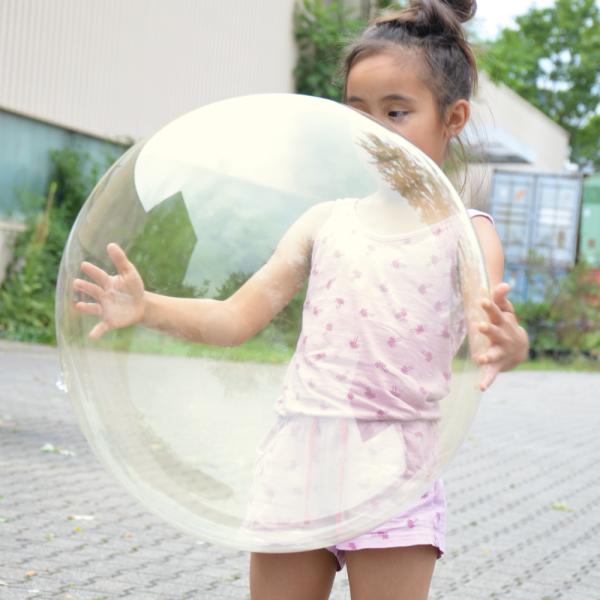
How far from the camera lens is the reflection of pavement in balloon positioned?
5.12 feet

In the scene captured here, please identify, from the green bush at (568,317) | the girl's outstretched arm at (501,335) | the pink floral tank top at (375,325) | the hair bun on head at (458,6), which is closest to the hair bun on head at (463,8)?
the hair bun on head at (458,6)

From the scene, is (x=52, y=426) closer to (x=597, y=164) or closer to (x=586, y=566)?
(x=586, y=566)

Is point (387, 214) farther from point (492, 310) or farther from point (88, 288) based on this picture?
point (88, 288)

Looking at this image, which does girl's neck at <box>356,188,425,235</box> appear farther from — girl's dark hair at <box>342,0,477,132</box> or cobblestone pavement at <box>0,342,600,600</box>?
cobblestone pavement at <box>0,342,600,600</box>

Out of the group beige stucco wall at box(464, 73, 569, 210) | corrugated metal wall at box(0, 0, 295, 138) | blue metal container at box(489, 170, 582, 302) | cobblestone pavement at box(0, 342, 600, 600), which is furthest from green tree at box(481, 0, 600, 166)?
cobblestone pavement at box(0, 342, 600, 600)

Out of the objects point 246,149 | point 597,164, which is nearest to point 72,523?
point 246,149

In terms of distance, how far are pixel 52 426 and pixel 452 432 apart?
530 cm

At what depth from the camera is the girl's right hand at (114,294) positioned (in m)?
1.56

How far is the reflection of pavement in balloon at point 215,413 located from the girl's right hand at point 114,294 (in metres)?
0.12

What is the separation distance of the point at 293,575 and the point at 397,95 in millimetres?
1076

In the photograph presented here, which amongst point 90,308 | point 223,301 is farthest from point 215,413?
point 90,308

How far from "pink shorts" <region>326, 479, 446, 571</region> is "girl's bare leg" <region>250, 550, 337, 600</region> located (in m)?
0.04

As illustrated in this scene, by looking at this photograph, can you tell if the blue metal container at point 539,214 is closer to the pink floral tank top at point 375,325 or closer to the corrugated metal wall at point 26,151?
the corrugated metal wall at point 26,151

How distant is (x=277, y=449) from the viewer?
154 centimetres
